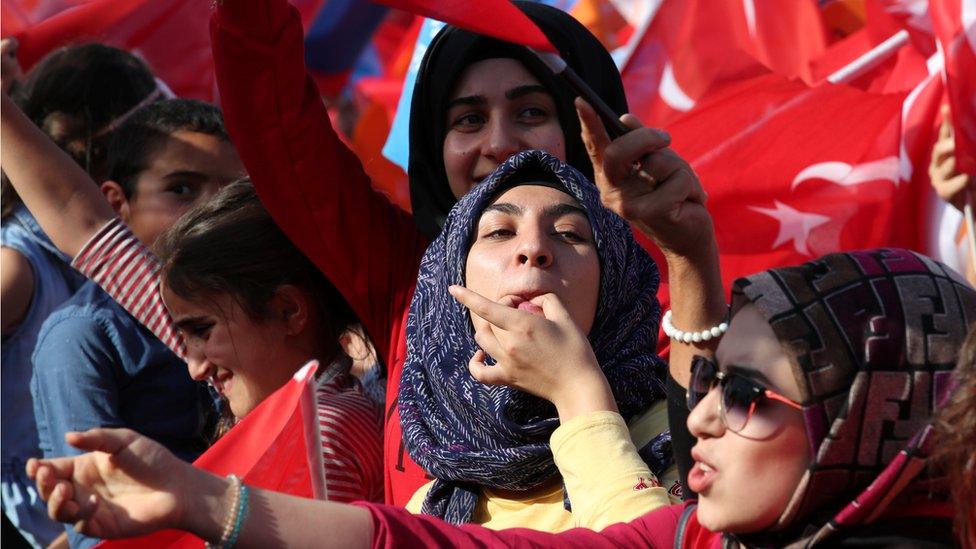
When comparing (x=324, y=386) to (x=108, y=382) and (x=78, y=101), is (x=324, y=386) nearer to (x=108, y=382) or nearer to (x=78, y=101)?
(x=108, y=382)

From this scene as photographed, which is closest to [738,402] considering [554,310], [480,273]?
[554,310]

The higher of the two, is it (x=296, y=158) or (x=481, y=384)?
(x=296, y=158)

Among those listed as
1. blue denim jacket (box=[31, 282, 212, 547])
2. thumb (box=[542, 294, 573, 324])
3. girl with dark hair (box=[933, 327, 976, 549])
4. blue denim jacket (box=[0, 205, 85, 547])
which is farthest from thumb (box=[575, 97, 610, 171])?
blue denim jacket (box=[0, 205, 85, 547])

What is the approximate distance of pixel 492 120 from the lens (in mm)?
3533

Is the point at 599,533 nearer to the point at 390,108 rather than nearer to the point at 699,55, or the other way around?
the point at 699,55

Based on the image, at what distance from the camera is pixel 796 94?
15.7 feet

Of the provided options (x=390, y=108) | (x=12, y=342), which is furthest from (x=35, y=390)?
(x=390, y=108)

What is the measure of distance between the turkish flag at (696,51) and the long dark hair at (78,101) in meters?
1.56

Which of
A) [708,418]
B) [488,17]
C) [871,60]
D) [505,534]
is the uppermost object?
[488,17]

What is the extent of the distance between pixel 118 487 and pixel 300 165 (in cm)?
155

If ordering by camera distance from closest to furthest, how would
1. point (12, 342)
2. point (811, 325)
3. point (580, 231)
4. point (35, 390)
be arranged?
1. point (811, 325)
2. point (580, 231)
3. point (35, 390)
4. point (12, 342)

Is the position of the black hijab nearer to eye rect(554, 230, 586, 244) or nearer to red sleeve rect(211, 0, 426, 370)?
red sleeve rect(211, 0, 426, 370)

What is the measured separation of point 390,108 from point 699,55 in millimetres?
2044

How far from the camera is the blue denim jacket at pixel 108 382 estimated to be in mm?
3764
